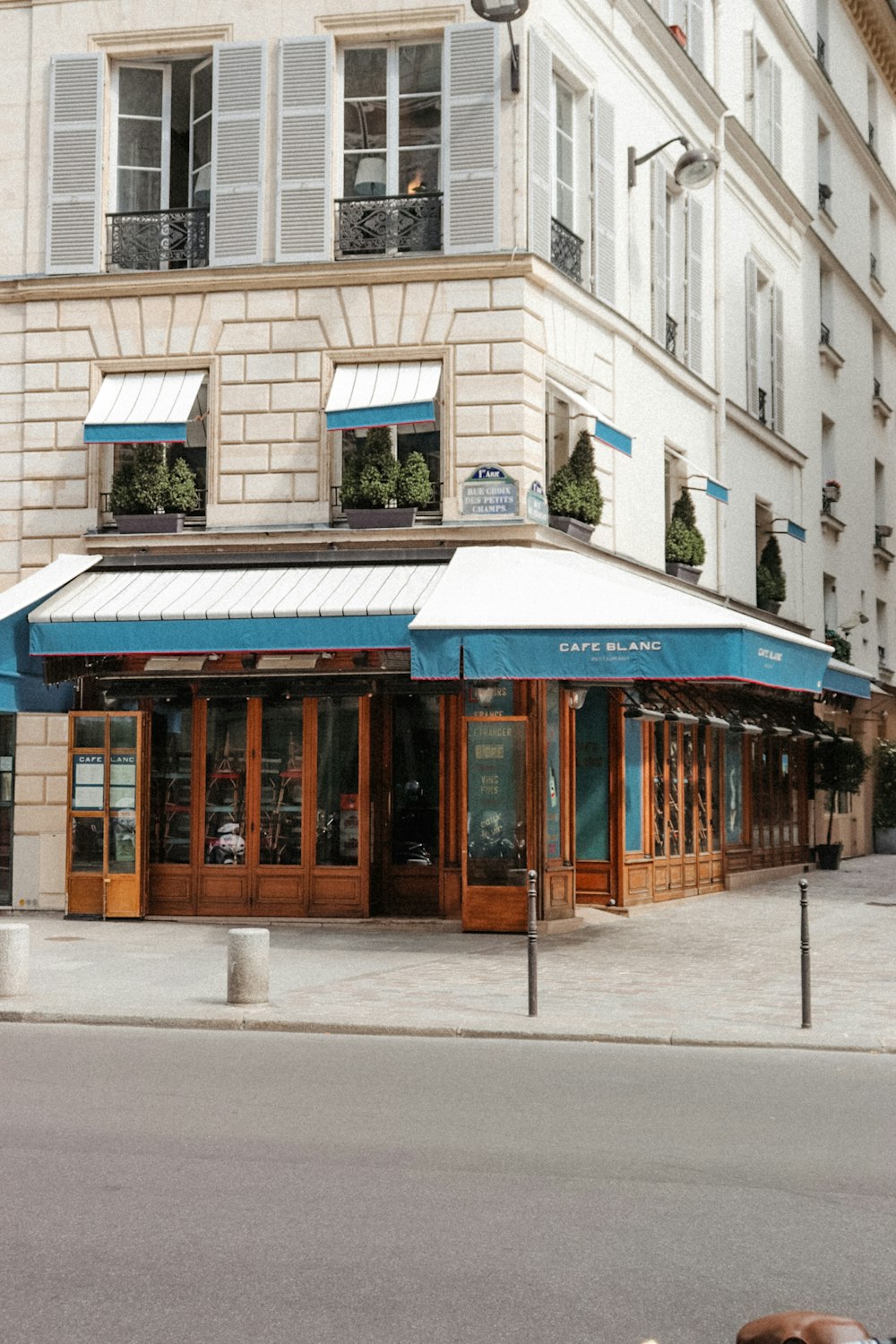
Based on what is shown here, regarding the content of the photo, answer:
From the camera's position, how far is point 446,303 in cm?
1633

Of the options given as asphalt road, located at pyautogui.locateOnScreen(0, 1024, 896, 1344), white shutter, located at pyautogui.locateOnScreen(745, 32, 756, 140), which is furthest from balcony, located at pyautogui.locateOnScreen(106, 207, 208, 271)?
white shutter, located at pyautogui.locateOnScreen(745, 32, 756, 140)

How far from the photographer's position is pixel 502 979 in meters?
12.3

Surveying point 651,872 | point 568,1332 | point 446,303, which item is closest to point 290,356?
point 446,303

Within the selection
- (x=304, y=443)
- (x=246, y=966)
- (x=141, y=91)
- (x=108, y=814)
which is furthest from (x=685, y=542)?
(x=246, y=966)

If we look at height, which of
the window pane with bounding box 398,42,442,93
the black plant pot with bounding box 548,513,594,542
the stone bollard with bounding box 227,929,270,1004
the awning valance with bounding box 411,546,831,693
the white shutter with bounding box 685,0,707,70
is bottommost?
the stone bollard with bounding box 227,929,270,1004

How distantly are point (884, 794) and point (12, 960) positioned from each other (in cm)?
2320

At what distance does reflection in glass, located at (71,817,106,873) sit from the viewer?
16.4 meters

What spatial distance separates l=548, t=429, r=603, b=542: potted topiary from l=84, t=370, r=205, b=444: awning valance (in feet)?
13.4

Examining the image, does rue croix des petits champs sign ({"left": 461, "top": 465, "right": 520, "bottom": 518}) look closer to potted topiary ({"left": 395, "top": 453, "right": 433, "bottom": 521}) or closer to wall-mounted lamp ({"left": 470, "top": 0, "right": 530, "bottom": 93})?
potted topiary ({"left": 395, "top": 453, "right": 433, "bottom": 521})

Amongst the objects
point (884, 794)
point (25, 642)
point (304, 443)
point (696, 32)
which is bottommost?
point (884, 794)

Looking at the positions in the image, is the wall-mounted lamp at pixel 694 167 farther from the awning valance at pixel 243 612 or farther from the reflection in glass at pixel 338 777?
the reflection in glass at pixel 338 777

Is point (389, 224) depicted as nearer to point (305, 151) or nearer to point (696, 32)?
point (305, 151)

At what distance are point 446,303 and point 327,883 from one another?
631cm

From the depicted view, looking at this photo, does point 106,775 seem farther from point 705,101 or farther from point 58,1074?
point 705,101
